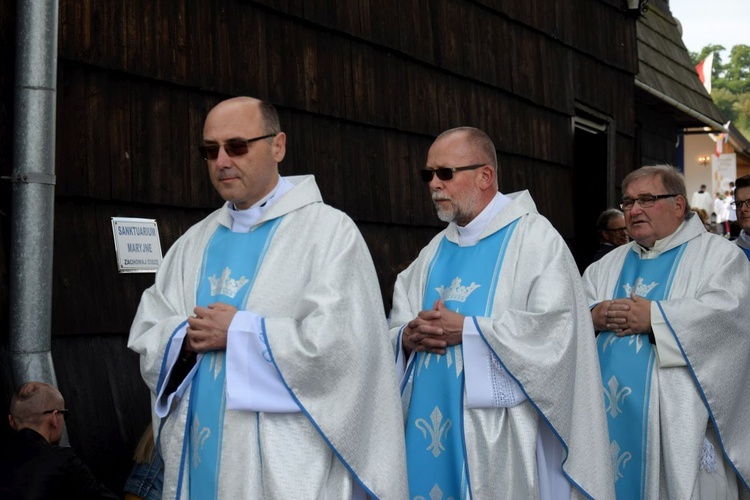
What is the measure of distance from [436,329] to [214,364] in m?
→ 0.91

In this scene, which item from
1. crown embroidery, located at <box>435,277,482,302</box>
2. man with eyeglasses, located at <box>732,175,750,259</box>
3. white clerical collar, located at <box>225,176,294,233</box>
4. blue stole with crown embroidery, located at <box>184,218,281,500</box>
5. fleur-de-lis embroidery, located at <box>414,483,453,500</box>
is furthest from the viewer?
man with eyeglasses, located at <box>732,175,750,259</box>

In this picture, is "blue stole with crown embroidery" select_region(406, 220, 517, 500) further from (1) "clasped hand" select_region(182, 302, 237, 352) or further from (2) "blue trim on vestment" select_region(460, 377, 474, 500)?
(1) "clasped hand" select_region(182, 302, 237, 352)

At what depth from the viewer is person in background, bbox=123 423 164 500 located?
4.53 m

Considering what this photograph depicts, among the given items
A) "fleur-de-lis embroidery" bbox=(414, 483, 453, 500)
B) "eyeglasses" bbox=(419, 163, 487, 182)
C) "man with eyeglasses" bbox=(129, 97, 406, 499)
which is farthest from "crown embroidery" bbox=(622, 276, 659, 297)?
"man with eyeglasses" bbox=(129, 97, 406, 499)

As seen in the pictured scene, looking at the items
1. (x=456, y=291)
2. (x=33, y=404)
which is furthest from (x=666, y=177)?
(x=33, y=404)

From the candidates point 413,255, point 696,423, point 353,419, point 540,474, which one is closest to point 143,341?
point 353,419

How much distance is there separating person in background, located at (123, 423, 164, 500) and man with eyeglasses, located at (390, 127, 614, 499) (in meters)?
1.00

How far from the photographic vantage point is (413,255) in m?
7.59

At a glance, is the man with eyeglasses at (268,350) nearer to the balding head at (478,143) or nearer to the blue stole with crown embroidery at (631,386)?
the balding head at (478,143)

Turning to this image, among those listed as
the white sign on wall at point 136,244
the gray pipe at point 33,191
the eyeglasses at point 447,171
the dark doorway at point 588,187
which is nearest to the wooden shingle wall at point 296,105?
the white sign on wall at point 136,244

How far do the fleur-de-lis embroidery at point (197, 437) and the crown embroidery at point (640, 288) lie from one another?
91.3 inches

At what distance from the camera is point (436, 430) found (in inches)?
168

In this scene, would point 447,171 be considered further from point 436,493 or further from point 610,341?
point 610,341

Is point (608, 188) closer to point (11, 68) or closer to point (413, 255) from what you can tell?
point (413, 255)
